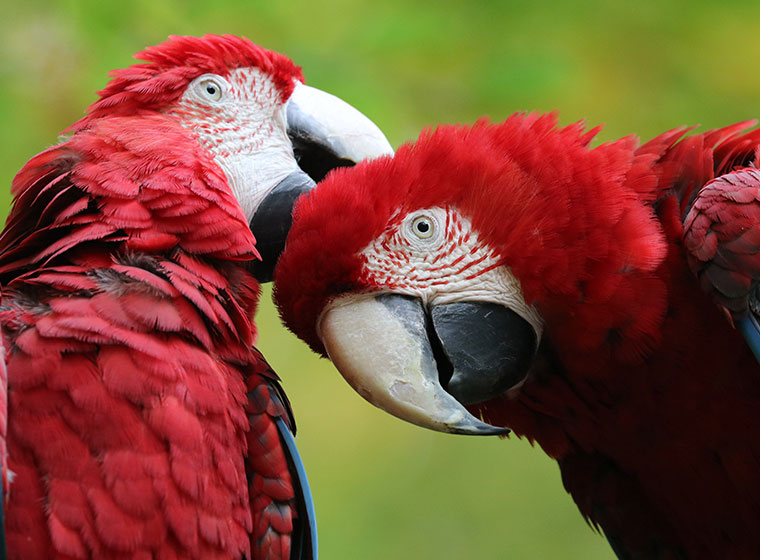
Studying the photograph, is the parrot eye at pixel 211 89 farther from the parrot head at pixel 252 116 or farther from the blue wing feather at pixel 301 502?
the blue wing feather at pixel 301 502

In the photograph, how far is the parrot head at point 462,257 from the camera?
3.73 ft

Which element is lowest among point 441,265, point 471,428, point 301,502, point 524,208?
point 301,502

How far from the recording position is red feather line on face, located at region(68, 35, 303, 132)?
1352 millimetres

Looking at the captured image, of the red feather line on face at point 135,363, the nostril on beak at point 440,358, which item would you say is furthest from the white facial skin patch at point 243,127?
the nostril on beak at point 440,358

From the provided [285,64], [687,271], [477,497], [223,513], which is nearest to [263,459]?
[223,513]

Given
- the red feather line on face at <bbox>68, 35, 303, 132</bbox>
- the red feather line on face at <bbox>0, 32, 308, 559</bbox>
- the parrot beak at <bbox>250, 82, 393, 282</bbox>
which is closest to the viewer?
the red feather line on face at <bbox>0, 32, 308, 559</bbox>

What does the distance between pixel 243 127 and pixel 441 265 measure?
0.48 meters

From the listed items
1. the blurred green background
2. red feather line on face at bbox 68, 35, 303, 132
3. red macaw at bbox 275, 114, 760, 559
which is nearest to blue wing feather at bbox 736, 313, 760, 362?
red macaw at bbox 275, 114, 760, 559

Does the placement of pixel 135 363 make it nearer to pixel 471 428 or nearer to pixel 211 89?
pixel 471 428

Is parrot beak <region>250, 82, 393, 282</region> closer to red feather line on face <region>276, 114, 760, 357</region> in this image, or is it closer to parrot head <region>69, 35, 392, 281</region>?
parrot head <region>69, 35, 392, 281</region>

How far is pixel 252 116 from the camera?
1.46 m

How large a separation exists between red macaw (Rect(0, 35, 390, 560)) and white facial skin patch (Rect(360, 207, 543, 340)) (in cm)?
19

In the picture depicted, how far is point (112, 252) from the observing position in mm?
1073

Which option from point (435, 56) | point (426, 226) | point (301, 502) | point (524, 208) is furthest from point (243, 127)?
point (435, 56)
